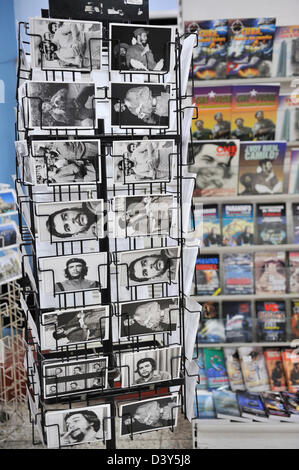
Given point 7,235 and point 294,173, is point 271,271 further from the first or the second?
point 7,235

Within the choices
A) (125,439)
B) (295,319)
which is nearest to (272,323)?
(295,319)

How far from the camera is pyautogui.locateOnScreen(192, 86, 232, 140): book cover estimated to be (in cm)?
239

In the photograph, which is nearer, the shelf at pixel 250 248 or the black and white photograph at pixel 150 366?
the black and white photograph at pixel 150 366

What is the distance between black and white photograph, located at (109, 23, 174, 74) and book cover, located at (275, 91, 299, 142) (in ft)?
4.17

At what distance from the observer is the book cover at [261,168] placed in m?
2.36

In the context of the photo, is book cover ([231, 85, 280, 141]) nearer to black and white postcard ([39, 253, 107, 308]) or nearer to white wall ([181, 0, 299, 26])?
white wall ([181, 0, 299, 26])

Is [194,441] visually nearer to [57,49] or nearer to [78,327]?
[78,327]

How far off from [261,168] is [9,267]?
4.54ft

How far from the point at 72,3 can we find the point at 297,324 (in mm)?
1934

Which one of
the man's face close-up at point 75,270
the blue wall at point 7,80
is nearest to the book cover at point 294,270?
the man's face close-up at point 75,270

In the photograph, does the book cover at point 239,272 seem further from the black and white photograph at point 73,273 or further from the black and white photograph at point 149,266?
the black and white photograph at point 73,273

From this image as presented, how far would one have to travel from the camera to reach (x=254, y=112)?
240 centimetres

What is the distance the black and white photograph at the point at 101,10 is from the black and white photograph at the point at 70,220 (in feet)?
1.67

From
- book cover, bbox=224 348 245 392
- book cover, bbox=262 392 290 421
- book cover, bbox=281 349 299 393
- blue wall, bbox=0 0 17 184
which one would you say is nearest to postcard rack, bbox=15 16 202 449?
book cover, bbox=262 392 290 421
